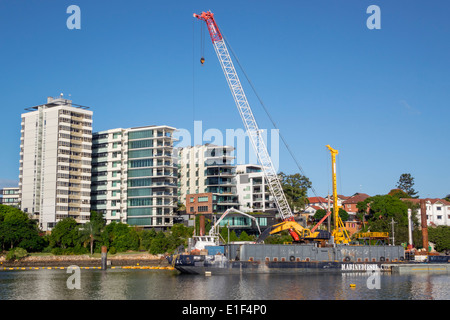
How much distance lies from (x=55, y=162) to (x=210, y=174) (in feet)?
159

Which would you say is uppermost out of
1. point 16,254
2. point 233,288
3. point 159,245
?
point 159,245

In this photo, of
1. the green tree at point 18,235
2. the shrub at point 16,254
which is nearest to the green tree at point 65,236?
the green tree at point 18,235

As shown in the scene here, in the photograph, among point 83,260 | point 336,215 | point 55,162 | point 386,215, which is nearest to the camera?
point 336,215

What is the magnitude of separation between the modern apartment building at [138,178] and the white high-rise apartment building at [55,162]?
18.6 ft

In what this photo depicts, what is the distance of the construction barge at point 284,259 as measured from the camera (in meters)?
83.4

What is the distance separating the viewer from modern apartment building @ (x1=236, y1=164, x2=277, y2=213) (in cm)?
16875

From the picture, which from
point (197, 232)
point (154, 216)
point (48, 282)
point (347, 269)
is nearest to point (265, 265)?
point (347, 269)

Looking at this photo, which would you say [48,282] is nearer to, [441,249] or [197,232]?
[197,232]

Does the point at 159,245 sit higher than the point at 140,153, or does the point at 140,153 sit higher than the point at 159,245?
the point at 140,153

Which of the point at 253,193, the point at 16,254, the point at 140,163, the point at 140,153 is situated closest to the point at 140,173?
the point at 140,163

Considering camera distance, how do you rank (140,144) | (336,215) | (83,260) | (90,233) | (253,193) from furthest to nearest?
(253,193) < (140,144) < (90,233) < (83,260) < (336,215)

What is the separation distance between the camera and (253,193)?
172 m

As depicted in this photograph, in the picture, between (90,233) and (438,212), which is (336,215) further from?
(438,212)

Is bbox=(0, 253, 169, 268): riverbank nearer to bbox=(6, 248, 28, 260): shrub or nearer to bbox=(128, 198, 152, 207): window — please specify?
bbox=(6, 248, 28, 260): shrub
